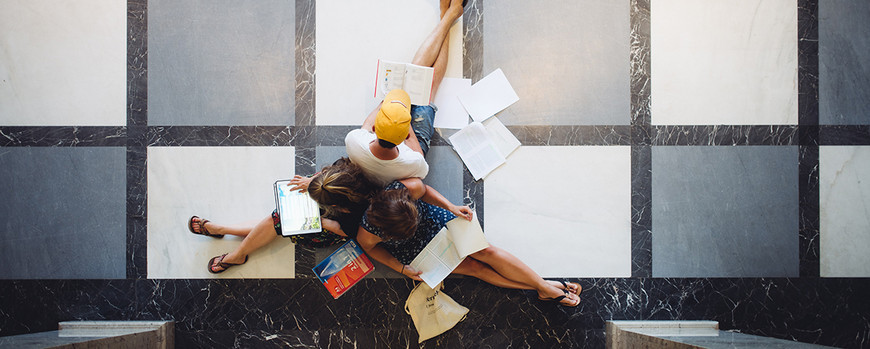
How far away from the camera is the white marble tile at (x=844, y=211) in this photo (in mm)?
2586

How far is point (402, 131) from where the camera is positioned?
202 cm

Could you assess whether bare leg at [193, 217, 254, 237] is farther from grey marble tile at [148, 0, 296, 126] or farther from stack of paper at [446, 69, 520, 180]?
stack of paper at [446, 69, 520, 180]

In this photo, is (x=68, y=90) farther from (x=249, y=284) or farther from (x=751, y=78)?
(x=751, y=78)

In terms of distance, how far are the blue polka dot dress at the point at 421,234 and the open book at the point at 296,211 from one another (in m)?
0.39

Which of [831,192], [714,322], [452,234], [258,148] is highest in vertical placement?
[258,148]

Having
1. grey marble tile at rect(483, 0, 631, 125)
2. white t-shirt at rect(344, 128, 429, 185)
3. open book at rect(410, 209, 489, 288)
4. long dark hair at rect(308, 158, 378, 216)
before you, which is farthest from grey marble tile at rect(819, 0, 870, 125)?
long dark hair at rect(308, 158, 378, 216)

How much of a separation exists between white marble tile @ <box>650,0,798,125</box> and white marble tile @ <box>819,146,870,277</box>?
0.36 m

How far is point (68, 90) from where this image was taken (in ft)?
8.43

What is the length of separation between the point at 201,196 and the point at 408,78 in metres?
1.38

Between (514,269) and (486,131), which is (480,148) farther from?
(514,269)

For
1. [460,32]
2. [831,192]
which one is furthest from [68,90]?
[831,192]

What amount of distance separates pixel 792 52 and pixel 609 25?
109cm

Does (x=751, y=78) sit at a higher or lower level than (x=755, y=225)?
higher

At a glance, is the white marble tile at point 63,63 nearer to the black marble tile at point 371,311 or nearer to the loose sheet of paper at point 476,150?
the black marble tile at point 371,311
